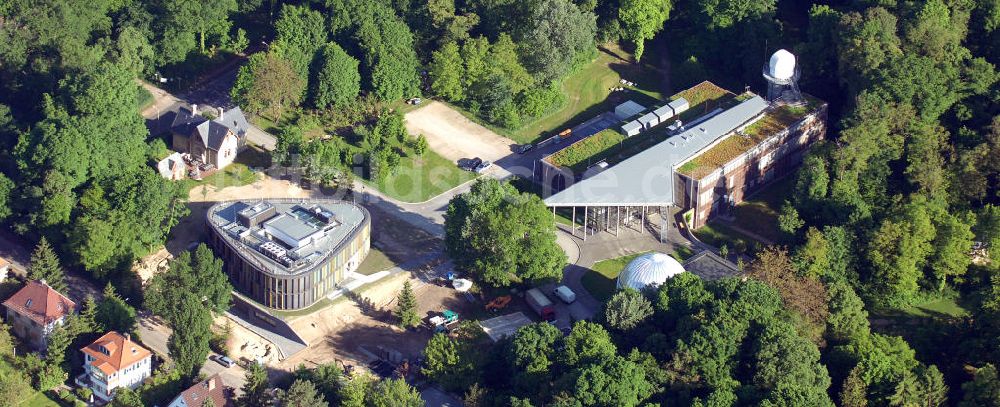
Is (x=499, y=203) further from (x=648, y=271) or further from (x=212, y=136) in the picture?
(x=212, y=136)

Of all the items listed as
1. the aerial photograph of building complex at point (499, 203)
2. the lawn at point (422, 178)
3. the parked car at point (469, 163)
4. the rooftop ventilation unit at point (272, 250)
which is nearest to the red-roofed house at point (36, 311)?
the aerial photograph of building complex at point (499, 203)

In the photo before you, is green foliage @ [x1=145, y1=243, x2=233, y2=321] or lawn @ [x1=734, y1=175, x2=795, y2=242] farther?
lawn @ [x1=734, y1=175, x2=795, y2=242]

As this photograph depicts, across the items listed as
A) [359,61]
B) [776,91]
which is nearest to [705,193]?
[776,91]

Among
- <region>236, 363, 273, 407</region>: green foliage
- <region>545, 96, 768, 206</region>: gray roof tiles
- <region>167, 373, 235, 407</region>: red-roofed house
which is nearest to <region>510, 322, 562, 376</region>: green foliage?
<region>545, 96, 768, 206</region>: gray roof tiles

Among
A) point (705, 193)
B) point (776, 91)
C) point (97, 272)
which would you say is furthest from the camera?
point (776, 91)

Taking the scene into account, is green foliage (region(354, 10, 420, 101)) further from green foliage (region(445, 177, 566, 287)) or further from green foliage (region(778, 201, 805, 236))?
green foliage (region(778, 201, 805, 236))

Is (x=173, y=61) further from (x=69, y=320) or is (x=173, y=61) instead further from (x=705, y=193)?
(x=705, y=193)
